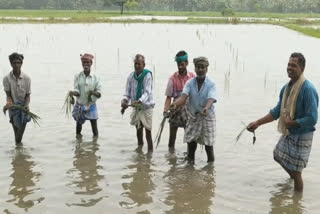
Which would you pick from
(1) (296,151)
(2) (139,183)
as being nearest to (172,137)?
(2) (139,183)

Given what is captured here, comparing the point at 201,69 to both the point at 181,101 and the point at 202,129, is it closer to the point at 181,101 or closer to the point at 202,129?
the point at 181,101

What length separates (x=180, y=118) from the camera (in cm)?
596

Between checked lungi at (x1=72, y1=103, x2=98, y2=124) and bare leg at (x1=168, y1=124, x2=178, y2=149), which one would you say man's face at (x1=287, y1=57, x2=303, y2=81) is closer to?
bare leg at (x1=168, y1=124, x2=178, y2=149)

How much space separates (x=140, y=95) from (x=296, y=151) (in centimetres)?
221

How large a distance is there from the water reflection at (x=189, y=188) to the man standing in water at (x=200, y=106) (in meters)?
0.34

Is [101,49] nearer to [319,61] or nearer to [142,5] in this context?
[319,61]

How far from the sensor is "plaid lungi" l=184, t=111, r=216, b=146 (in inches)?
211

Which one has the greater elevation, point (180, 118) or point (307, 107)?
point (307, 107)

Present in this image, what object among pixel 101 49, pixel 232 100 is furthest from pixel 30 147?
pixel 101 49

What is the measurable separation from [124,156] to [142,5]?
90197 millimetres

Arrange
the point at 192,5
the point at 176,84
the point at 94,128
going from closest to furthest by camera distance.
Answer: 1. the point at 176,84
2. the point at 94,128
3. the point at 192,5

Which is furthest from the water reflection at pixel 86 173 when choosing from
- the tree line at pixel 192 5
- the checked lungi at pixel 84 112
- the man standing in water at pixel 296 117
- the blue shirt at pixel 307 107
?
the tree line at pixel 192 5

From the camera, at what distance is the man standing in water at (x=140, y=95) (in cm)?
584

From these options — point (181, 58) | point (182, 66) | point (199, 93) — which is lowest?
point (199, 93)
